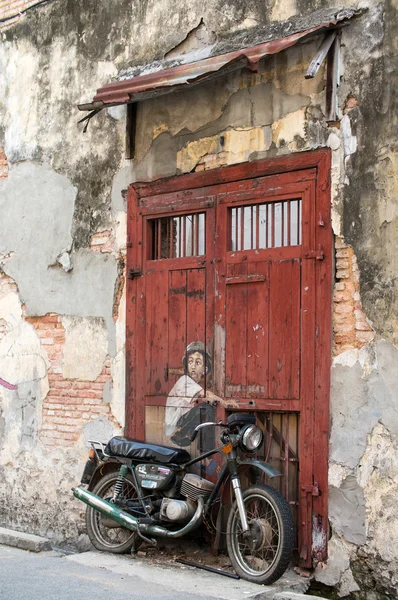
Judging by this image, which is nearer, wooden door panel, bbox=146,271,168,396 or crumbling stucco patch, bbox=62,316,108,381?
wooden door panel, bbox=146,271,168,396

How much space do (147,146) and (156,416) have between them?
247cm

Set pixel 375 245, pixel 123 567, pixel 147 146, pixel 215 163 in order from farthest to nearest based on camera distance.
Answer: pixel 147 146, pixel 215 163, pixel 123 567, pixel 375 245

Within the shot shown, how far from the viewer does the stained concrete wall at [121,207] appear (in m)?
6.16

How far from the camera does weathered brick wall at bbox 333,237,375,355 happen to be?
626 centimetres

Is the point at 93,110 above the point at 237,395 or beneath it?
above

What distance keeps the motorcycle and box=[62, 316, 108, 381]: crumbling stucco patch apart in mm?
831

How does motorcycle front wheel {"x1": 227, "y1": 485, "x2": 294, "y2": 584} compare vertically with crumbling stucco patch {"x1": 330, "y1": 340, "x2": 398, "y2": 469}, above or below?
below

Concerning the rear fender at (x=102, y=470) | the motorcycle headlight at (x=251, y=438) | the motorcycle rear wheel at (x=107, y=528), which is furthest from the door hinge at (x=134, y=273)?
the motorcycle headlight at (x=251, y=438)

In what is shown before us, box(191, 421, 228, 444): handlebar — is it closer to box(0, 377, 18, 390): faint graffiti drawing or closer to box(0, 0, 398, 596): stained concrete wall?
box(0, 0, 398, 596): stained concrete wall

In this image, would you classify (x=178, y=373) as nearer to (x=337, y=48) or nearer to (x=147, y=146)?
(x=147, y=146)

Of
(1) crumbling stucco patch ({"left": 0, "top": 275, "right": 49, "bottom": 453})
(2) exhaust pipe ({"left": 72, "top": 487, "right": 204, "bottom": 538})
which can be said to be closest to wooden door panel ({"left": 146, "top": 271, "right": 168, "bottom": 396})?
(2) exhaust pipe ({"left": 72, "top": 487, "right": 204, "bottom": 538})

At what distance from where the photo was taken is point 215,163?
725cm

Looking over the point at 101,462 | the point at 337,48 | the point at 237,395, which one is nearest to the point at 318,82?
the point at 337,48

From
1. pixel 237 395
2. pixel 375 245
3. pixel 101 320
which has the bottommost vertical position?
pixel 237 395
